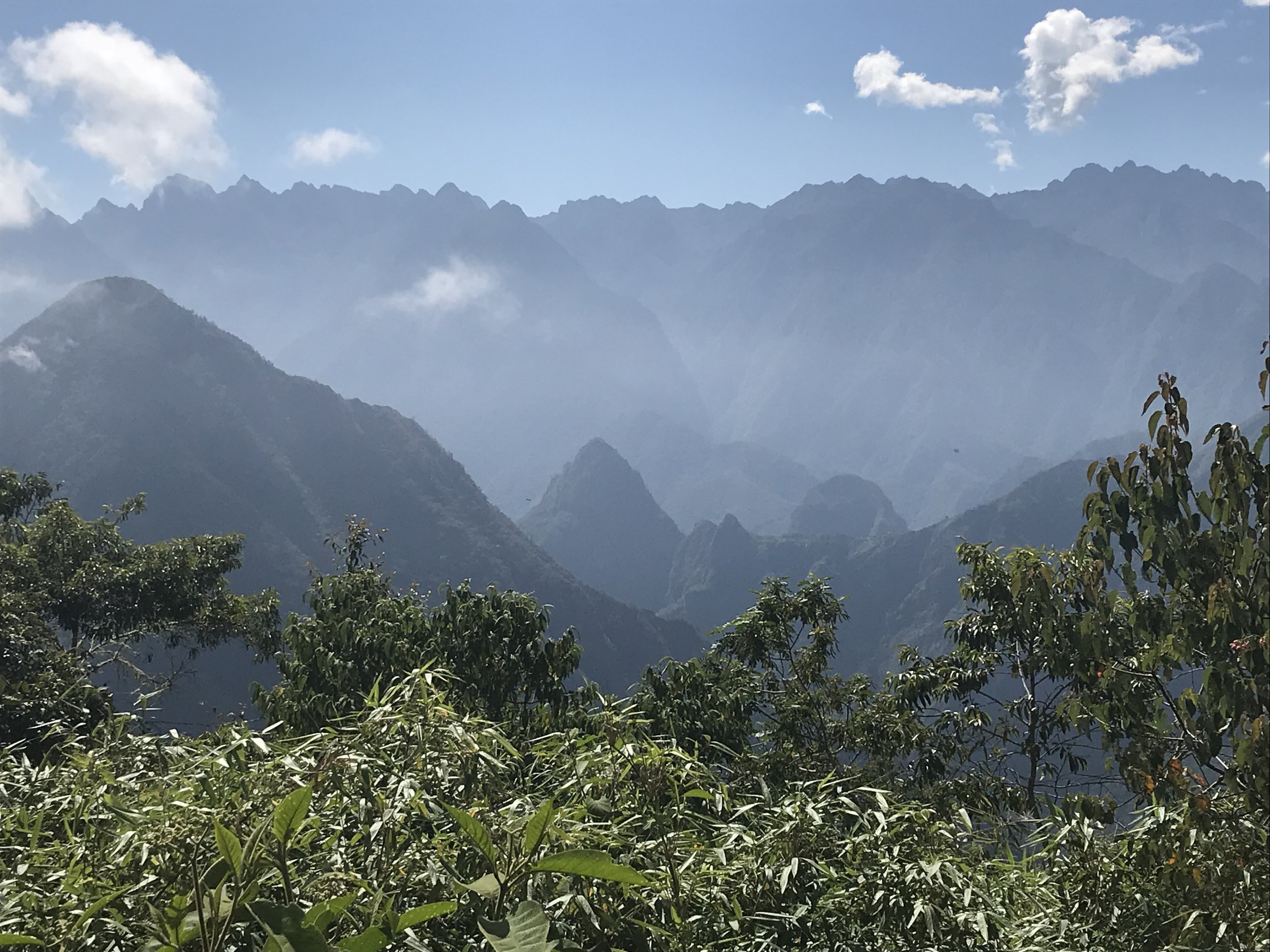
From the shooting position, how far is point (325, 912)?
67.6 inches

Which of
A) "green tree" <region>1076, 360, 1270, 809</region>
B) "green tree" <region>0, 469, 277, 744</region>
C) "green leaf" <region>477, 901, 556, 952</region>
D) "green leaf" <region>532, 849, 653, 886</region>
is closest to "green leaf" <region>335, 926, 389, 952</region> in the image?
"green leaf" <region>477, 901, 556, 952</region>

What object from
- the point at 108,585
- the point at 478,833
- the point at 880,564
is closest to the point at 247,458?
the point at 108,585

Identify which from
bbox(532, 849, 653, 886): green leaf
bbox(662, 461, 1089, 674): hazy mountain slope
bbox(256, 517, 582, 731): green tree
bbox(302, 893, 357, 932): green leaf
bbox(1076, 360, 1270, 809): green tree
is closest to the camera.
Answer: bbox(302, 893, 357, 932): green leaf

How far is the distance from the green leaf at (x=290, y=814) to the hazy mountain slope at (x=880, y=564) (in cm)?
12356

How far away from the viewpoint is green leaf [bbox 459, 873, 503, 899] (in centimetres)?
186

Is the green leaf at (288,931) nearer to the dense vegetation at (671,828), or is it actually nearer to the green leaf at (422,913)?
the dense vegetation at (671,828)

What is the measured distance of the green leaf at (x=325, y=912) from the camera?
1.71 metres

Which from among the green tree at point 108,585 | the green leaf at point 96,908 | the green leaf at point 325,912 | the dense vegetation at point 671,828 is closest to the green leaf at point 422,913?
the dense vegetation at point 671,828

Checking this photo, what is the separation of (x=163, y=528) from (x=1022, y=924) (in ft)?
351

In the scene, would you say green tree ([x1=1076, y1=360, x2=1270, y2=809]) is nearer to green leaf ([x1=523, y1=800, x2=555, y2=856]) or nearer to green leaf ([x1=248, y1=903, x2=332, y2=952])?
green leaf ([x1=523, y1=800, x2=555, y2=856])

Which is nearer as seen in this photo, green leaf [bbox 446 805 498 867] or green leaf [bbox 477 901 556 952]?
green leaf [bbox 477 901 556 952]

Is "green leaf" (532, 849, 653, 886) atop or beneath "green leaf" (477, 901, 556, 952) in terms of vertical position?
atop

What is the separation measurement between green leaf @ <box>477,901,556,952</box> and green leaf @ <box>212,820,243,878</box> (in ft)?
1.56

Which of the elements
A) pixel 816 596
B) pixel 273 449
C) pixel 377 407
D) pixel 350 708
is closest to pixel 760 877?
pixel 350 708
